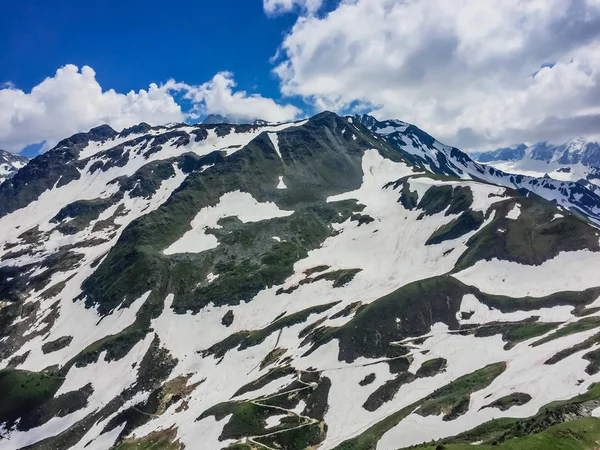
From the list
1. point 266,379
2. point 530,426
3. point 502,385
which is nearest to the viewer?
point 530,426

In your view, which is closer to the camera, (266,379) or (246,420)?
(246,420)

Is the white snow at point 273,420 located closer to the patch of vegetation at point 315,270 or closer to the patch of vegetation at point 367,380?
the patch of vegetation at point 367,380

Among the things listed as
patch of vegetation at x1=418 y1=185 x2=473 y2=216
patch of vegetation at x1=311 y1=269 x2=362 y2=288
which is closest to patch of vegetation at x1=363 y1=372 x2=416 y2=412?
patch of vegetation at x1=311 y1=269 x2=362 y2=288

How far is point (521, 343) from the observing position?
85812 millimetres

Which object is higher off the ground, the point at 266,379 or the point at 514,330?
the point at 266,379

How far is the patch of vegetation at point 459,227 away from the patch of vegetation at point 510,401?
8443 centimetres

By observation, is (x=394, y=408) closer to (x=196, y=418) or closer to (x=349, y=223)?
(x=196, y=418)

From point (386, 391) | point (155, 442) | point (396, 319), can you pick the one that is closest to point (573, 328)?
point (396, 319)

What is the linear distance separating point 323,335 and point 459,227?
221 ft

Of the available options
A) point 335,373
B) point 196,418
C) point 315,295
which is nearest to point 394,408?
point 335,373

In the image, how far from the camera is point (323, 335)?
107m

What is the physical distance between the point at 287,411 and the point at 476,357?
3731cm

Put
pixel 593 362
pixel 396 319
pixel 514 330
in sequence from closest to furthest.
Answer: pixel 593 362
pixel 514 330
pixel 396 319

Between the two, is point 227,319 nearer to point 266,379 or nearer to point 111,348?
point 111,348
